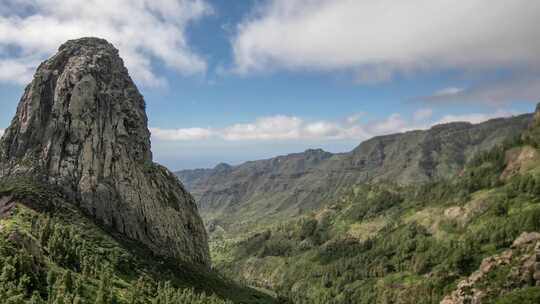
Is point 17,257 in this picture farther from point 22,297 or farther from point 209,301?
point 209,301

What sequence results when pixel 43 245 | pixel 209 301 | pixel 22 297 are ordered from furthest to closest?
1. pixel 209 301
2. pixel 43 245
3. pixel 22 297

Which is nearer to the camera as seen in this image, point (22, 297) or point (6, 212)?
point (22, 297)

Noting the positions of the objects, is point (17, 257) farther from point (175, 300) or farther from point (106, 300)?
point (175, 300)

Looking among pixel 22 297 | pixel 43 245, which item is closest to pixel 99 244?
pixel 43 245

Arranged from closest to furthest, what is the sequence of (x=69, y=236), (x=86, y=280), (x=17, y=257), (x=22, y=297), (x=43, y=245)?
(x=22, y=297)
(x=17, y=257)
(x=86, y=280)
(x=43, y=245)
(x=69, y=236)

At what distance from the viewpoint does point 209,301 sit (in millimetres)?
194250

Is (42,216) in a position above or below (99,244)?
above

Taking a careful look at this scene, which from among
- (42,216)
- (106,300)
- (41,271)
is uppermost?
(42,216)

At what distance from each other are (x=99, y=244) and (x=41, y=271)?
5863 centimetres

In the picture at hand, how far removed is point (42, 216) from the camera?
619 ft

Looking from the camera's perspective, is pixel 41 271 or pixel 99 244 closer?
pixel 41 271

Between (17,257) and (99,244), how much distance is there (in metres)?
66.4

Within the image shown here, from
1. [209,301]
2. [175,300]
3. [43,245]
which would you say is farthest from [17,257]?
[209,301]

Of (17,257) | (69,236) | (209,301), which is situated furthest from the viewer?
(209,301)
